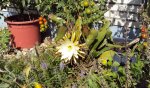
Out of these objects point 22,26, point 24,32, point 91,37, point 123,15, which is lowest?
point 24,32

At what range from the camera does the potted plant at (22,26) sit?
6.44 metres

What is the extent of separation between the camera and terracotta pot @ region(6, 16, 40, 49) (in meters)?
6.46

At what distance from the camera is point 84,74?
12.6 ft

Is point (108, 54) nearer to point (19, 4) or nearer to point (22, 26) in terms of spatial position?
point (22, 26)

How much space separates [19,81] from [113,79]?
0.90m

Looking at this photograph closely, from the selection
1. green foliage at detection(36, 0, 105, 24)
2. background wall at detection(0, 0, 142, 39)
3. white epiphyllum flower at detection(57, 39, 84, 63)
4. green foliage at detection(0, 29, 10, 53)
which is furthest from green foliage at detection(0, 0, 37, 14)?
white epiphyllum flower at detection(57, 39, 84, 63)

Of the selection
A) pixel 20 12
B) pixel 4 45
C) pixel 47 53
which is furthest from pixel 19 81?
pixel 20 12

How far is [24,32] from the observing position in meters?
6.50

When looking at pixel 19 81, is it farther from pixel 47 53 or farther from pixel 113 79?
pixel 47 53

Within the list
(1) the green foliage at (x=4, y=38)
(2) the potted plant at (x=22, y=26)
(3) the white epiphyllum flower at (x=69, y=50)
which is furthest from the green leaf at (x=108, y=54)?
(2) the potted plant at (x=22, y=26)

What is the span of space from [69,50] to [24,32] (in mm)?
2958

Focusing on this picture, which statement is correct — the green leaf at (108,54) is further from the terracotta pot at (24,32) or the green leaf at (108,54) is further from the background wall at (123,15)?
the terracotta pot at (24,32)

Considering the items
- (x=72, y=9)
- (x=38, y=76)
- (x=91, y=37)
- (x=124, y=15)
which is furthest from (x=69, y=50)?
(x=124, y=15)

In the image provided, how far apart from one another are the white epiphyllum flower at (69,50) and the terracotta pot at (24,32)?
276cm
